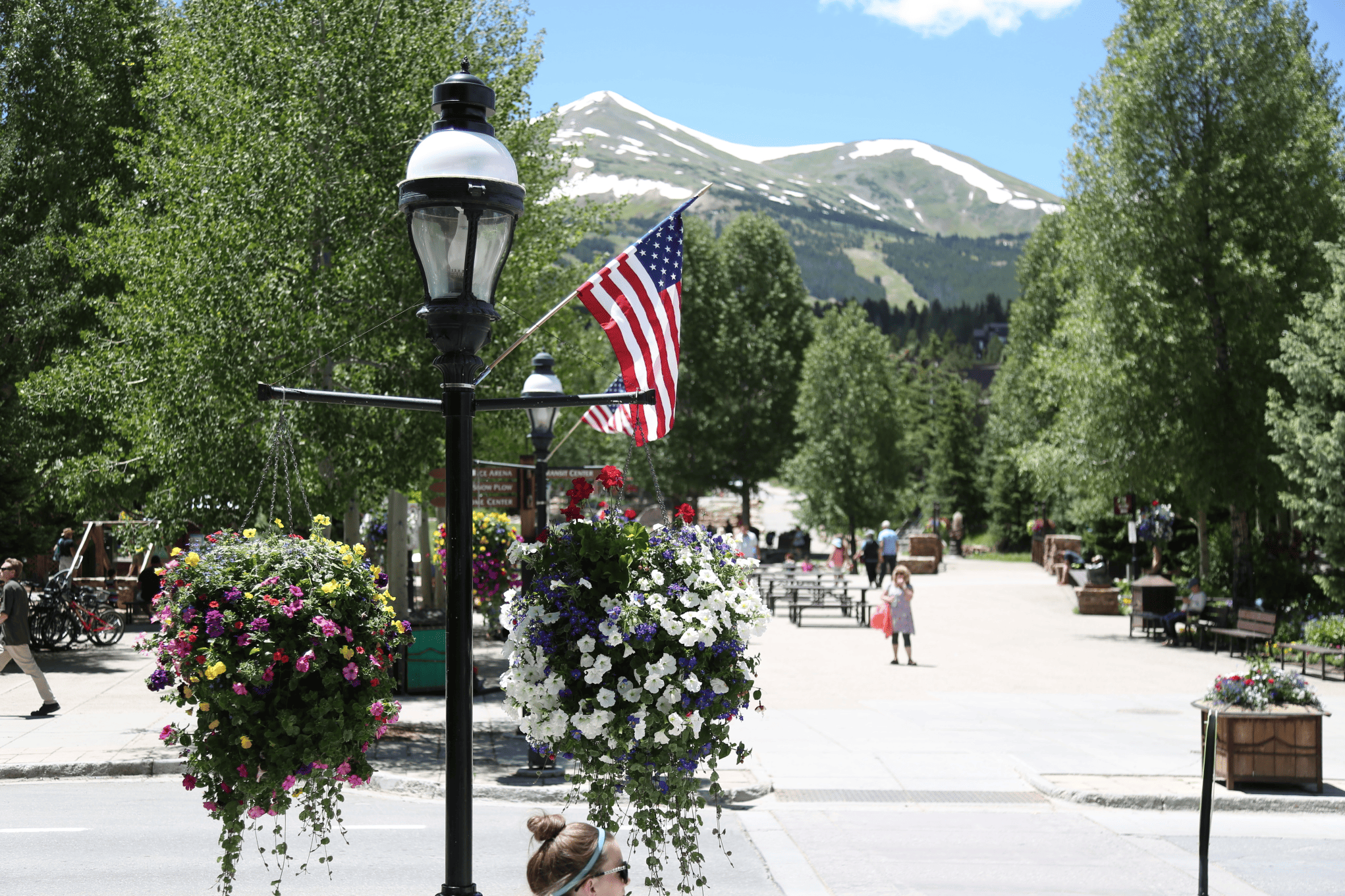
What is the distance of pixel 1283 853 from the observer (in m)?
9.52

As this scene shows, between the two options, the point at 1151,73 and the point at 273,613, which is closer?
the point at 273,613

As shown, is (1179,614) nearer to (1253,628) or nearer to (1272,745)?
(1253,628)

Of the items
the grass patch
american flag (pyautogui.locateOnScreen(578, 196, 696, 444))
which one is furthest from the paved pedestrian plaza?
the grass patch

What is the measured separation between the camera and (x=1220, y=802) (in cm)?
1112

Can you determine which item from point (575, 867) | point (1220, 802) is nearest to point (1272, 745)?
point (1220, 802)

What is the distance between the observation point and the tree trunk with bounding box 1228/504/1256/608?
25125mm

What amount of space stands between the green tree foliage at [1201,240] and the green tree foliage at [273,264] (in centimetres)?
1522

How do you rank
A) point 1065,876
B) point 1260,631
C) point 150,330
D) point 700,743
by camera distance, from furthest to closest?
point 1260,631, point 150,330, point 1065,876, point 700,743

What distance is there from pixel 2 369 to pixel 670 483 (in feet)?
126

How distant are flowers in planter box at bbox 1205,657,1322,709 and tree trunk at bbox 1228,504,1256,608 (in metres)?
14.1

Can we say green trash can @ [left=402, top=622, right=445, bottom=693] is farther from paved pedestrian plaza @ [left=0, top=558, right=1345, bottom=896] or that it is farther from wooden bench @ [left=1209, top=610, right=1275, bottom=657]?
wooden bench @ [left=1209, top=610, right=1275, bottom=657]

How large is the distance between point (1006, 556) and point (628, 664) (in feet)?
190

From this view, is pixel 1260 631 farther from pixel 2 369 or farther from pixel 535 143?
pixel 2 369

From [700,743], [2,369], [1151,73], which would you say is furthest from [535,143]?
[700,743]
